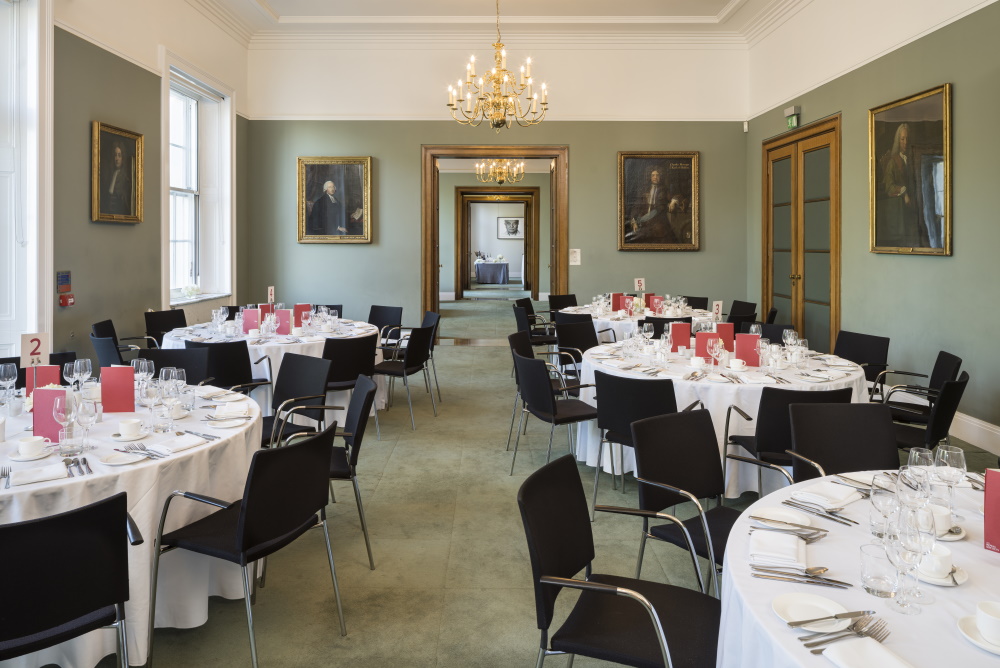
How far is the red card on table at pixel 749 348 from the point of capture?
4754 millimetres

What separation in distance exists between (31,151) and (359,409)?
400 centimetres

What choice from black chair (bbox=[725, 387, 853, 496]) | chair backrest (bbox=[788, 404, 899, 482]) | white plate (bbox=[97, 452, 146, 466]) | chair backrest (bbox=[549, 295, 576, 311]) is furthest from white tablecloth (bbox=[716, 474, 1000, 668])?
chair backrest (bbox=[549, 295, 576, 311])

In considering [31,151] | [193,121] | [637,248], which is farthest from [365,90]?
[31,151]

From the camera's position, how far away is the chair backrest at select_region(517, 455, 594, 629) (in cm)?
211

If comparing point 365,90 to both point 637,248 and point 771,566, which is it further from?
point 771,566

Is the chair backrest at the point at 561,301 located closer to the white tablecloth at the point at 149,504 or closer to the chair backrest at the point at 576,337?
the chair backrest at the point at 576,337

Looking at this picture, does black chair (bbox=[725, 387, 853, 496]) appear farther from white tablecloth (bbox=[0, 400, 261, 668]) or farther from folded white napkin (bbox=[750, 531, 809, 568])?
white tablecloth (bbox=[0, 400, 261, 668])

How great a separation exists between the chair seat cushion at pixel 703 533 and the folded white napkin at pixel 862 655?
121cm

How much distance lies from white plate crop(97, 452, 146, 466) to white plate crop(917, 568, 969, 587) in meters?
2.49

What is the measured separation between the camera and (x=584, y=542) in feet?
8.02

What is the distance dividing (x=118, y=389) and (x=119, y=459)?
81cm

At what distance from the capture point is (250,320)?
6215 millimetres

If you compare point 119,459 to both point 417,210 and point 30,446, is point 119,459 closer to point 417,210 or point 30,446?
point 30,446

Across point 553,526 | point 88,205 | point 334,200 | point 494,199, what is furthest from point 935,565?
point 494,199
